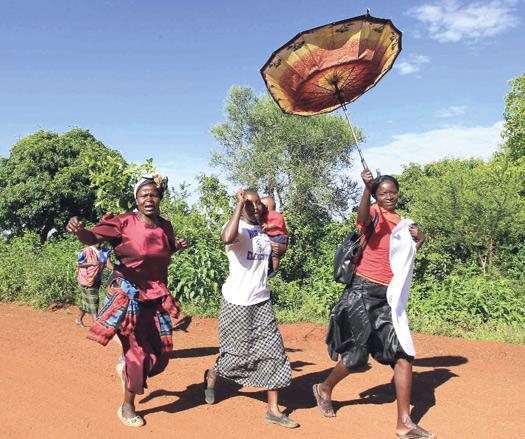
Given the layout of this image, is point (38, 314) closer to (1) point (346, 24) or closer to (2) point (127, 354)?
(2) point (127, 354)

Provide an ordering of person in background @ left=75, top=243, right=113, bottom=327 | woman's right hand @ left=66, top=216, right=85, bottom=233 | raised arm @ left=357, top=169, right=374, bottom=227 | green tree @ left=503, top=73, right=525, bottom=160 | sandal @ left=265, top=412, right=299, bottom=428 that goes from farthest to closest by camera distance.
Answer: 1. green tree @ left=503, top=73, right=525, bottom=160
2. person in background @ left=75, top=243, right=113, bottom=327
3. sandal @ left=265, top=412, right=299, bottom=428
4. raised arm @ left=357, top=169, right=374, bottom=227
5. woman's right hand @ left=66, top=216, right=85, bottom=233

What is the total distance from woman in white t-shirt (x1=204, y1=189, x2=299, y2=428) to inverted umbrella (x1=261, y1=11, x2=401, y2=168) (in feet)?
3.13

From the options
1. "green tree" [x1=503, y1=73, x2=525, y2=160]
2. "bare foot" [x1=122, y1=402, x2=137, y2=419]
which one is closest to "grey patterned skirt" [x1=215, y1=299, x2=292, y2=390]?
"bare foot" [x1=122, y1=402, x2=137, y2=419]

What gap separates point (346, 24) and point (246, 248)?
5.96 feet

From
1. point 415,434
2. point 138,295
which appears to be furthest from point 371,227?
point 138,295

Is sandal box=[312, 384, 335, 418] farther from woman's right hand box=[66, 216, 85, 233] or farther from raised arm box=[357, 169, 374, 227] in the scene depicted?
woman's right hand box=[66, 216, 85, 233]

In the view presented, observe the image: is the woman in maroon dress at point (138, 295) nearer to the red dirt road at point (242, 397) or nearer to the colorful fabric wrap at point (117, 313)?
the colorful fabric wrap at point (117, 313)

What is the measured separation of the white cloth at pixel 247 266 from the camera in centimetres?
396

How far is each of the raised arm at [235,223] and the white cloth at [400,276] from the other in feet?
3.81

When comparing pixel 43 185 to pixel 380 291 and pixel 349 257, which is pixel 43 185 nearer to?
pixel 349 257

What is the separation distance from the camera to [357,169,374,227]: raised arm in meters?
3.73

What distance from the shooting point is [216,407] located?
13.9ft

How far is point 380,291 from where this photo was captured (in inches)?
154

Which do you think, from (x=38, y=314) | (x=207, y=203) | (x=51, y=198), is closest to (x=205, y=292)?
(x=207, y=203)
